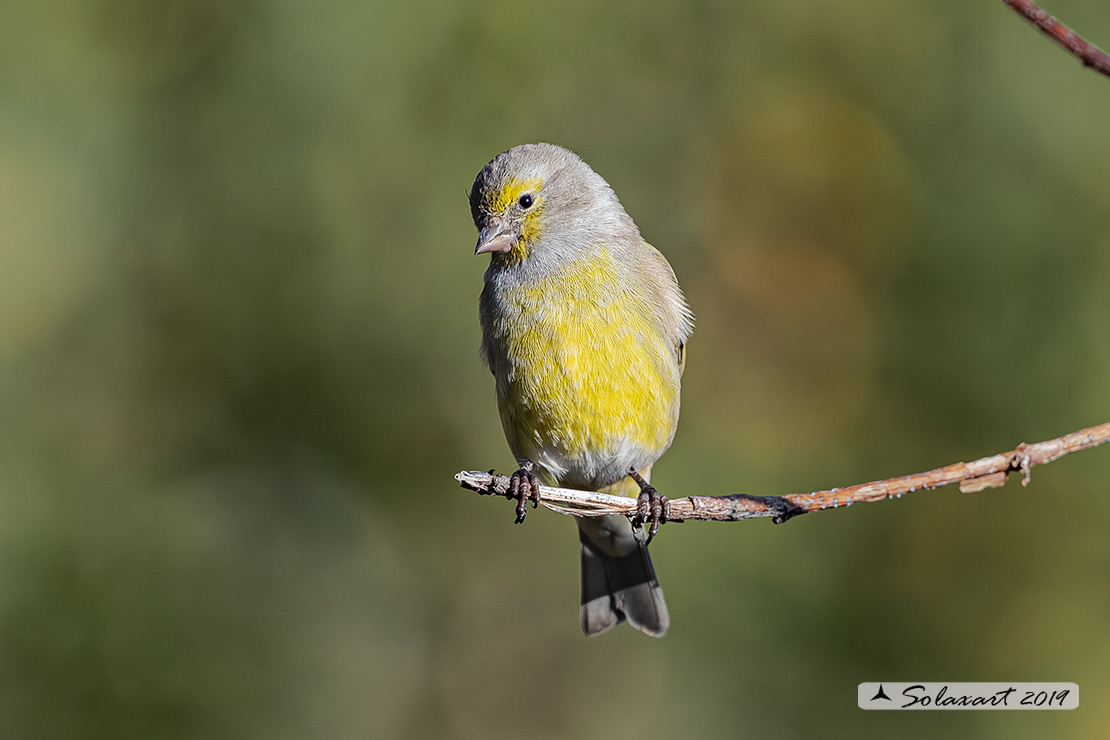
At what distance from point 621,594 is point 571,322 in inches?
62.7

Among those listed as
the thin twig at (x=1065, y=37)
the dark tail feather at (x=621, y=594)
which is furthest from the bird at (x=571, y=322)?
the thin twig at (x=1065, y=37)

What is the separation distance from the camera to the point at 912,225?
5.95m

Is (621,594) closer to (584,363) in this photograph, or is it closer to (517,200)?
(584,363)

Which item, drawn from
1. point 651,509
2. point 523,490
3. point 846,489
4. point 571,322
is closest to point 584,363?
point 571,322

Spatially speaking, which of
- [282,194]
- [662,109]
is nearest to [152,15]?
[282,194]

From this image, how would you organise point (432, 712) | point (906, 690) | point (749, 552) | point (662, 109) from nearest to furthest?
point (906, 690), point (749, 552), point (432, 712), point (662, 109)

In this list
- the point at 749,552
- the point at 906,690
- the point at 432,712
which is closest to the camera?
the point at 906,690

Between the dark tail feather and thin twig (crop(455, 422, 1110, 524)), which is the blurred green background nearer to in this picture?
the dark tail feather

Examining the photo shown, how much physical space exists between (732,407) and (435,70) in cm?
260

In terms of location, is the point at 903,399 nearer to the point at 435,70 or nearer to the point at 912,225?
the point at 912,225

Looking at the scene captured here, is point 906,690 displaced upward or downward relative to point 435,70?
downward

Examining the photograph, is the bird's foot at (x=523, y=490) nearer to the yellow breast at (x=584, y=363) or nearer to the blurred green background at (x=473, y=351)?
the yellow breast at (x=584, y=363)

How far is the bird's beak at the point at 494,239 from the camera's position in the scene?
3652 millimetres

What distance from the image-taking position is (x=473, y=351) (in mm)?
6074
